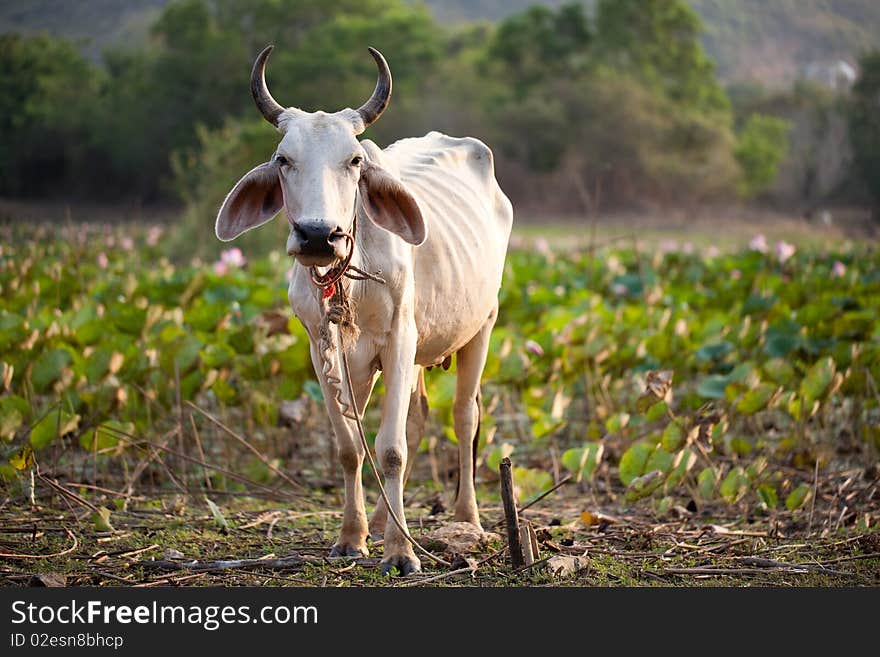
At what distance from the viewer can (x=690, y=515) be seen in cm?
537

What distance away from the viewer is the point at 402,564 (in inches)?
161

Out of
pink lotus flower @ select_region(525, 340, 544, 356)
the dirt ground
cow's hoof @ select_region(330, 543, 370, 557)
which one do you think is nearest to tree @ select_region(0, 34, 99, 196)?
pink lotus flower @ select_region(525, 340, 544, 356)

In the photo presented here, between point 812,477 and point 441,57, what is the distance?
118ft

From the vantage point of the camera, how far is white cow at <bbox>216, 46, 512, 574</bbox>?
145 inches

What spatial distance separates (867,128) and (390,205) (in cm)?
1785

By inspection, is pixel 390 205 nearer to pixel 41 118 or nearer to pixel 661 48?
pixel 41 118

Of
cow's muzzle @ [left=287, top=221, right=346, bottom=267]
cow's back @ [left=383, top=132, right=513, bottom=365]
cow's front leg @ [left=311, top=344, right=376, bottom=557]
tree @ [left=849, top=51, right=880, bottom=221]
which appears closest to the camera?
cow's muzzle @ [left=287, top=221, right=346, bottom=267]

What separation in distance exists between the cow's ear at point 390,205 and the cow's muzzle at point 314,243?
0.41m

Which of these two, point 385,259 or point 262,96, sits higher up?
point 262,96

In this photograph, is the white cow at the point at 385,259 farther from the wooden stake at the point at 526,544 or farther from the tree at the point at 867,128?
the tree at the point at 867,128

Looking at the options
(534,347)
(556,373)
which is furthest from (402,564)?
(556,373)

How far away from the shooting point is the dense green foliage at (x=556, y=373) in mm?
5559

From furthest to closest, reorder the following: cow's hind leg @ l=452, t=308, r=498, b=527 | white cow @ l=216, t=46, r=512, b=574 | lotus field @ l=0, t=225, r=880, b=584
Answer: lotus field @ l=0, t=225, r=880, b=584 < cow's hind leg @ l=452, t=308, r=498, b=527 < white cow @ l=216, t=46, r=512, b=574

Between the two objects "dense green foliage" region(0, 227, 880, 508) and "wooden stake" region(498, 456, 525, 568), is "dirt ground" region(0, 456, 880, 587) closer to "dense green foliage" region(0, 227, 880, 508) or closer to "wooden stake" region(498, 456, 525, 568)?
"wooden stake" region(498, 456, 525, 568)
